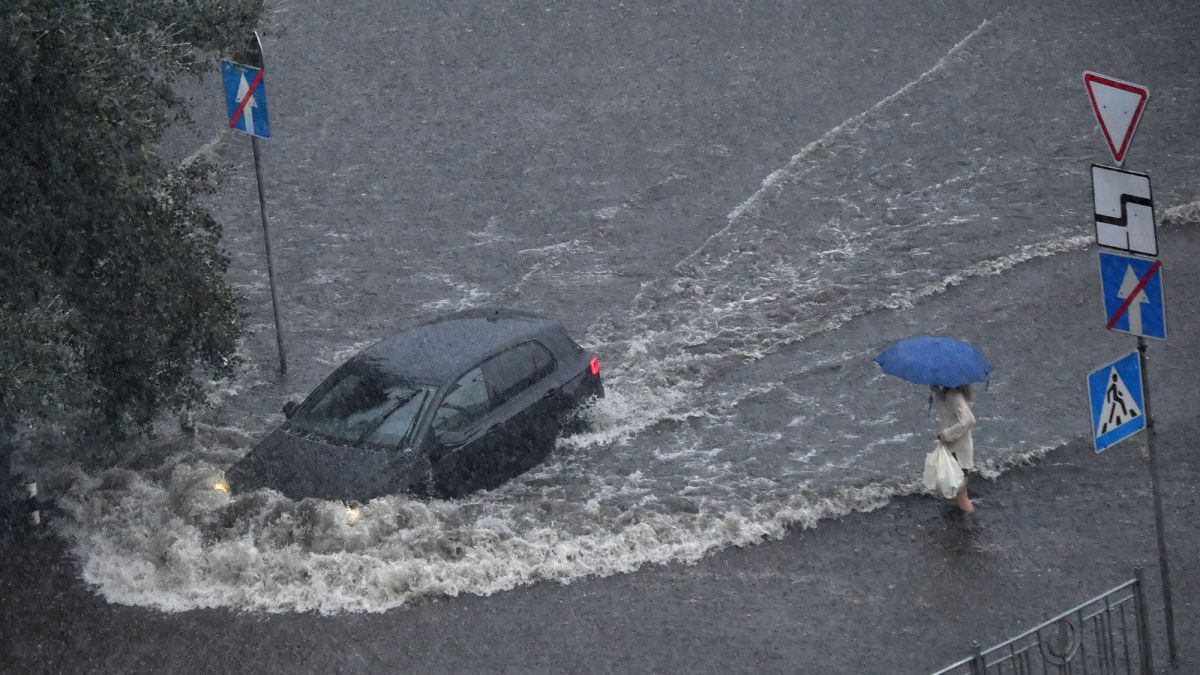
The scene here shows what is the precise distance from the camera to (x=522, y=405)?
39.8ft

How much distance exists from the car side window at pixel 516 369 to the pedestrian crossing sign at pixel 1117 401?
547cm

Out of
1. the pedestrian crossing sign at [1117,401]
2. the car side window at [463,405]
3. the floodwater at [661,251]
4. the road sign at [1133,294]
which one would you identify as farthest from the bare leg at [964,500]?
the car side window at [463,405]

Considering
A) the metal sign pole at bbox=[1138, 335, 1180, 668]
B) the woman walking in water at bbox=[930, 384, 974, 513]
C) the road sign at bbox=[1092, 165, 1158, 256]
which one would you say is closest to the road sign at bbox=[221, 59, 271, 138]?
the woman walking in water at bbox=[930, 384, 974, 513]

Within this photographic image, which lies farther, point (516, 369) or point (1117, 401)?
point (516, 369)

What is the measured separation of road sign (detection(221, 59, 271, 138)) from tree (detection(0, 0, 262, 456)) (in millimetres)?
2237

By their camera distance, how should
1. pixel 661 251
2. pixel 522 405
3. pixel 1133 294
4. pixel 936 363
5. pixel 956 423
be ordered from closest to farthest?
pixel 1133 294
pixel 936 363
pixel 956 423
pixel 522 405
pixel 661 251

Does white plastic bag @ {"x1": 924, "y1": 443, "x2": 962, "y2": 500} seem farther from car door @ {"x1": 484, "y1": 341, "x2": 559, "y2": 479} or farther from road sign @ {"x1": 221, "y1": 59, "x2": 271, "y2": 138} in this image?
road sign @ {"x1": 221, "y1": 59, "x2": 271, "y2": 138}

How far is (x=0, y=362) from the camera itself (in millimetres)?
8719

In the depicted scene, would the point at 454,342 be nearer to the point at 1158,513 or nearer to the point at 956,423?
the point at 956,423

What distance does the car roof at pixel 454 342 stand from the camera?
1194 centimetres

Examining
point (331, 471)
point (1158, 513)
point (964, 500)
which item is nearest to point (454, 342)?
point (331, 471)

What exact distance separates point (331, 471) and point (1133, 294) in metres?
6.41

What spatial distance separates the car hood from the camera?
436 inches

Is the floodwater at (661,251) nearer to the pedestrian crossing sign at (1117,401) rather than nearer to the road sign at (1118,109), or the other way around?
the pedestrian crossing sign at (1117,401)
